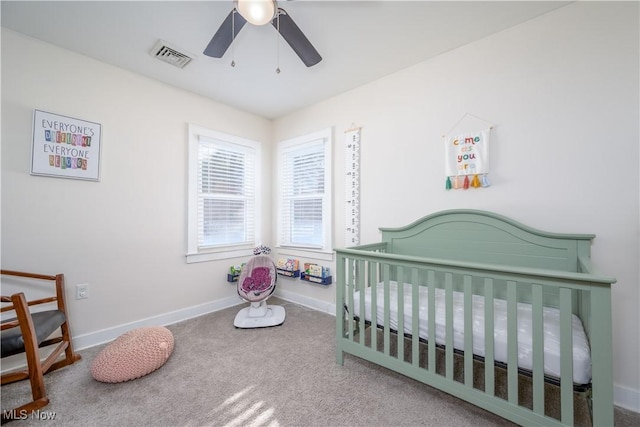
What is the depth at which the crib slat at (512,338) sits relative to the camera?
3.93 ft

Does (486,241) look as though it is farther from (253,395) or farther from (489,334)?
(253,395)

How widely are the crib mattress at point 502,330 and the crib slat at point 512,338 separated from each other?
0.05 meters

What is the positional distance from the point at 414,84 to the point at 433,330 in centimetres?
195

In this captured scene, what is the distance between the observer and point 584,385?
1.10 meters

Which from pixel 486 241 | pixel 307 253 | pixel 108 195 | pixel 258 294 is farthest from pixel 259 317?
pixel 486 241

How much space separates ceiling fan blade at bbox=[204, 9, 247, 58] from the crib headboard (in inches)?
71.0

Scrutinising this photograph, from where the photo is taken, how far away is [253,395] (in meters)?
1.52

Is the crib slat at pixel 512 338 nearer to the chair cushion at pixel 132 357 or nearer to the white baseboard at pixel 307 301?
the white baseboard at pixel 307 301

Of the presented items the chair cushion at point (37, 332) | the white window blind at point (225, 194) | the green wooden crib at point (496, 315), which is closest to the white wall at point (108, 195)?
the white window blind at point (225, 194)

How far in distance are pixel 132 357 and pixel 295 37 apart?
2.22 m

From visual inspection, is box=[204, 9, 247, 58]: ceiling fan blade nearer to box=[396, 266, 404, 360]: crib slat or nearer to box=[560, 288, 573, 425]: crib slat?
box=[396, 266, 404, 360]: crib slat

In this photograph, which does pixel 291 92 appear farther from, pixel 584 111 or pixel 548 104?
pixel 584 111

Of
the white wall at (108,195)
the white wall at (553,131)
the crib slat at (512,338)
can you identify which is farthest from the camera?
the white wall at (108,195)

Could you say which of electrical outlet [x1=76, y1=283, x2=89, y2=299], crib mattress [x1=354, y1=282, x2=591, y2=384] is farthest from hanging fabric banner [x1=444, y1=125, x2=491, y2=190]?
electrical outlet [x1=76, y1=283, x2=89, y2=299]
